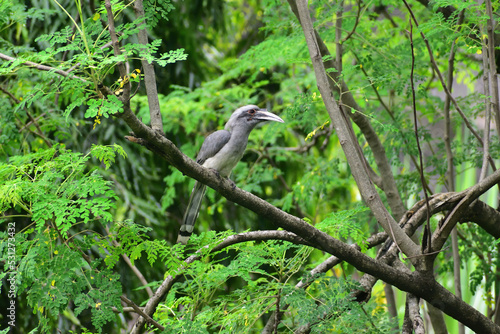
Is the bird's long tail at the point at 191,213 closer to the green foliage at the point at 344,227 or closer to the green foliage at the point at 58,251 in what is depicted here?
the green foliage at the point at 344,227

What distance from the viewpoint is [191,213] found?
3.44 metres

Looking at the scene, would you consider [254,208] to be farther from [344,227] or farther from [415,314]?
[415,314]

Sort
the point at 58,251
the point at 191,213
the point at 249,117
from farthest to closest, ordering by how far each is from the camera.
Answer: the point at 249,117 → the point at 191,213 → the point at 58,251

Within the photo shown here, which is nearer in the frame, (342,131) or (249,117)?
(342,131)

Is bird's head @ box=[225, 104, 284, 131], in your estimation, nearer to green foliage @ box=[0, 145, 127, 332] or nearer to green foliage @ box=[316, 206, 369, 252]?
green foliage @ box=[316, 206, 369, 252]

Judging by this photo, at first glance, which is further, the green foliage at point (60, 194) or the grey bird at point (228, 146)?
the grey bird at point (228, 146)

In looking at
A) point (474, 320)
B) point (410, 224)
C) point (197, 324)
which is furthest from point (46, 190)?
point (474, 320)

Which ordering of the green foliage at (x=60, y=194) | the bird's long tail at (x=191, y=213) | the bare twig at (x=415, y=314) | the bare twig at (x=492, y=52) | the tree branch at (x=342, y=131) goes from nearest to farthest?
the green foliage at (x=60, y=194)
the bare twig at (x=415, y=314)
the tree branch at (x=342, y=131)
the bare twig at (x=492, y=52)
the bird's long tail at (x=191, y=213)

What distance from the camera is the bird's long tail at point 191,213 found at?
3284 mm

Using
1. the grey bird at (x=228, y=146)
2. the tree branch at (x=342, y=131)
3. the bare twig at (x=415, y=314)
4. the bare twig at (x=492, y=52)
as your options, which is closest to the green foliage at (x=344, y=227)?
Answer: the tree branch at (x=342, y=131)

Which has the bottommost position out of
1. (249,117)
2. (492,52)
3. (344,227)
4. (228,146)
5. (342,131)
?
(344,227)

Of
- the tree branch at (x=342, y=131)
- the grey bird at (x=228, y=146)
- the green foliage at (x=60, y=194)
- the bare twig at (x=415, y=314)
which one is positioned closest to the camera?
the green foliage at (x=60, y=194)

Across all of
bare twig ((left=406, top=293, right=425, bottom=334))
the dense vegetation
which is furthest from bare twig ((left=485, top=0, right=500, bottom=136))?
bare twig ((left=406, top=293, right=425, bottom=334))

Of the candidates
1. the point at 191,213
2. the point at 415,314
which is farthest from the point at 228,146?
the point at 415,314
